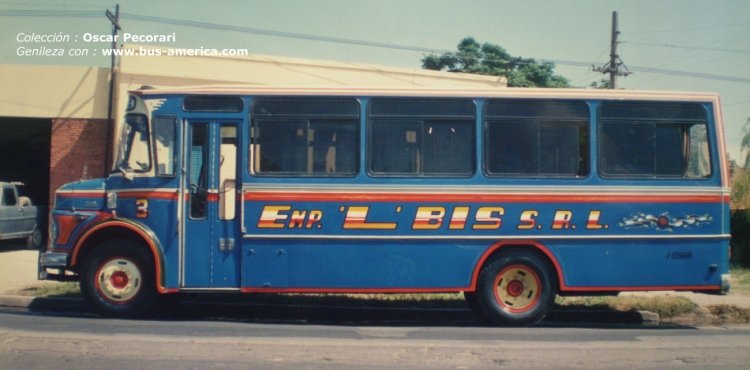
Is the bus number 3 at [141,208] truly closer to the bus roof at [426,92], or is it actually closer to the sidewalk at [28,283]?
the bus roof at [426,92]

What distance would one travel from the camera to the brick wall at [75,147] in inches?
757

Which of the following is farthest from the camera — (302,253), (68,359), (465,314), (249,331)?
(465,314)

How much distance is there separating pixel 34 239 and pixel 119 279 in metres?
11.8

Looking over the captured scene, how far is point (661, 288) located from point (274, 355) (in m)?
5.44

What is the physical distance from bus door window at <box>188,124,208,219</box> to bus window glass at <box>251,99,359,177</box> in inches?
27.1

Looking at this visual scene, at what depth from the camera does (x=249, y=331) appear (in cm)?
876

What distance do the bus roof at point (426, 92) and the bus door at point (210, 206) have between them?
1.49ft

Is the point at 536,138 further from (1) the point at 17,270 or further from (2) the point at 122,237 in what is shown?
(1) the point at 17,270

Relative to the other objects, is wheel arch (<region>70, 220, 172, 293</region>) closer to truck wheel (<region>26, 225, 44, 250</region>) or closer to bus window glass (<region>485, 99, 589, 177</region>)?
bus window glass (<region>485, 99, 589, 177</region>)

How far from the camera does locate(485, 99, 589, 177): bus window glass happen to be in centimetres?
969

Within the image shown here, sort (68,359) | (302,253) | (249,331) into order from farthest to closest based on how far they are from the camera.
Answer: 1. (302,253)
2. (249,331)
3. (68,359)

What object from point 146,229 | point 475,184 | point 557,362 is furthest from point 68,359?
point 475,184

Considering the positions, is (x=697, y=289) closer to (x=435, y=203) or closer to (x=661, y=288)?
(x=661, y=288)

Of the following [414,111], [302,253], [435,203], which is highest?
[414,111]
